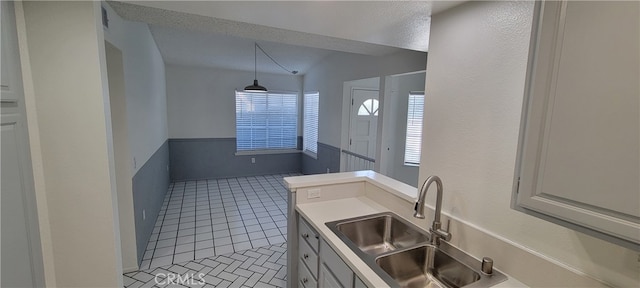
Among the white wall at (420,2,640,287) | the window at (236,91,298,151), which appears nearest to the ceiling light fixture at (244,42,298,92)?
the window at (236,91,298,151)

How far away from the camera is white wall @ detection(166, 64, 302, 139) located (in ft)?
17.6

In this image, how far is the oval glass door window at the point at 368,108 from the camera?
15.0ft

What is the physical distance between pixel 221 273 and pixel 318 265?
131cm

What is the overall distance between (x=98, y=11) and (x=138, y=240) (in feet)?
6.88

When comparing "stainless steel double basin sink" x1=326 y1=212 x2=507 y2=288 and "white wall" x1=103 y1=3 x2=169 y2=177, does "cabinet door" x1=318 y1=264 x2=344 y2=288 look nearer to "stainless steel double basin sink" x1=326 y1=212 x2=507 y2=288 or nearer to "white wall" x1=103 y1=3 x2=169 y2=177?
"stainless steel double basin sink" x1=326 y1=212 x2=507 y2=288

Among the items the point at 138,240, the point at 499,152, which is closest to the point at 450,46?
the point at 499,152

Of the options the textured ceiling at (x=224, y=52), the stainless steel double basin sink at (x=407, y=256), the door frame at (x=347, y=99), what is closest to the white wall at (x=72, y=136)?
the stainless steel double basin sink at (x=407, y=256)

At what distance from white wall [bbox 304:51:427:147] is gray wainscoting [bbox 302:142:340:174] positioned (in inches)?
5.2

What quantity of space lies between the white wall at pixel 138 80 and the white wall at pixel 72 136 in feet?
1.51

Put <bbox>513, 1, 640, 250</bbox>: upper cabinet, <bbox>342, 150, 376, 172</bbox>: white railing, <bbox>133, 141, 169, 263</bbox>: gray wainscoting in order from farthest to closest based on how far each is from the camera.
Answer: <bbox>342, 150, 376, 172</bbox>: white railing < <bbox>133, 141, 169, 263</bbox>: gray wainscoting < <bbox>513, 1, 640, 250</bbox>: upper cabinet

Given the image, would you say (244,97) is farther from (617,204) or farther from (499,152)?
(617,204)

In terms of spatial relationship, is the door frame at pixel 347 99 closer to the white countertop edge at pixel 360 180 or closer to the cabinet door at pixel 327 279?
the white countertop edge at pixel 360 180

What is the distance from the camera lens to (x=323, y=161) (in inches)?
210

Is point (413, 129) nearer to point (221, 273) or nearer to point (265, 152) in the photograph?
point (265, 152)
